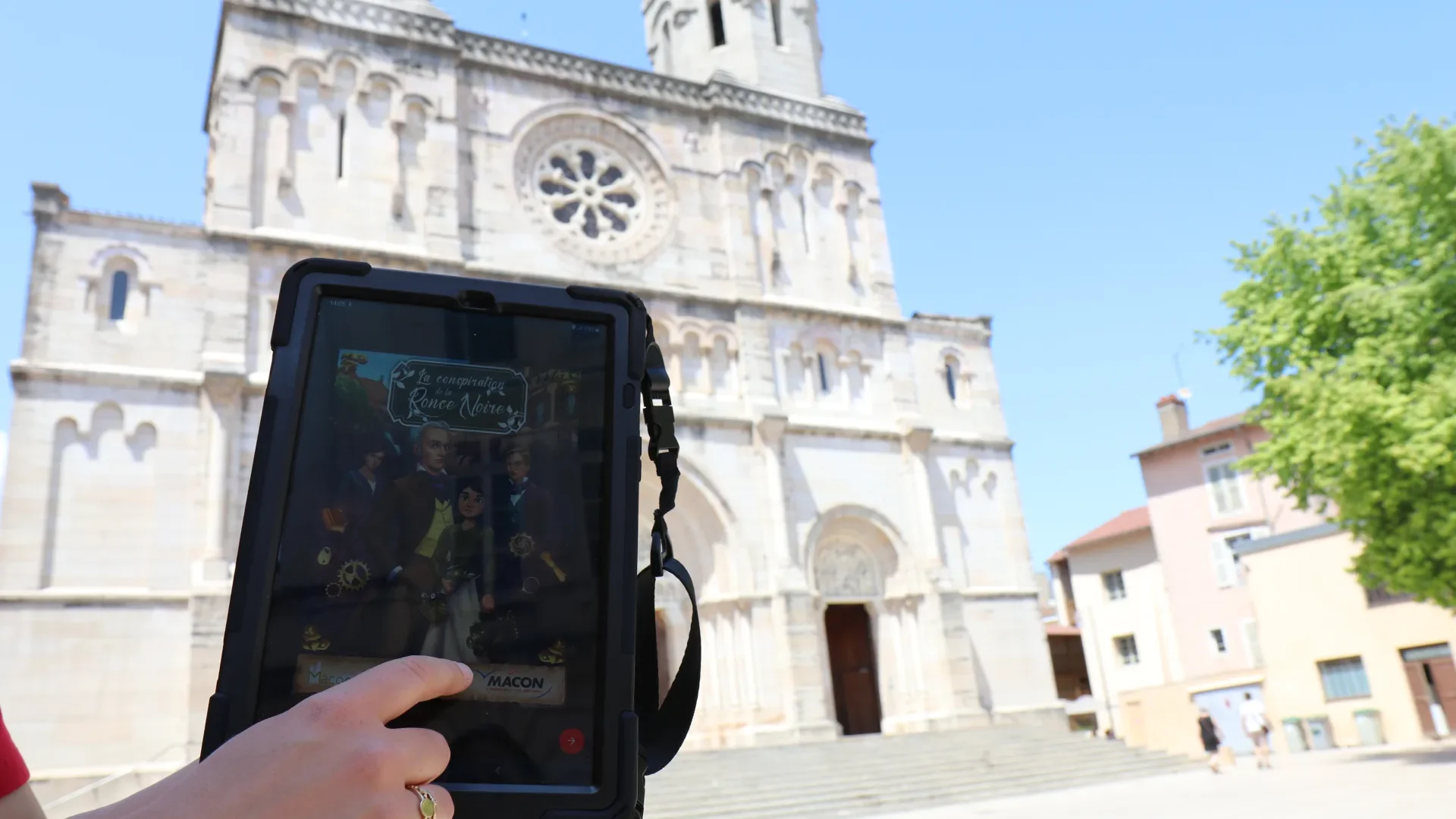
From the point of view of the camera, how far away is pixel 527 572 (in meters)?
1.46

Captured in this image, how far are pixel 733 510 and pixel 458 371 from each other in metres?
20.5

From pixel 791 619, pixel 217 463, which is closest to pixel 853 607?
pixel 791 619

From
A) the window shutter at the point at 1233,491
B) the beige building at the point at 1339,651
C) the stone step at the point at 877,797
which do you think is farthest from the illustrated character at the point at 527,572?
the window shutter at the point at 1233,491

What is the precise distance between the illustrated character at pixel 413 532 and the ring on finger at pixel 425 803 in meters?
0.29

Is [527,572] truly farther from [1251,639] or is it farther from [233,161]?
[1251,639]

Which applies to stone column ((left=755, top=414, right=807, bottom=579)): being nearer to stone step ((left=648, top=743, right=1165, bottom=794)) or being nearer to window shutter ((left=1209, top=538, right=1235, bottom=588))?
stone step ((left=648, top=743, right=1165, bottom=794))

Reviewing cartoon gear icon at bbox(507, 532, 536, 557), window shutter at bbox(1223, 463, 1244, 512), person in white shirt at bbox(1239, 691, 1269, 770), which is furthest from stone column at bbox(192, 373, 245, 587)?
window shutter at bbox(1223, 463, 1244, 512)

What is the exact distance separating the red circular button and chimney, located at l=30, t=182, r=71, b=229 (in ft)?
68.4

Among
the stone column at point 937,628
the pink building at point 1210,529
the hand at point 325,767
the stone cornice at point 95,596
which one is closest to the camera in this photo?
the hand at point 325,767

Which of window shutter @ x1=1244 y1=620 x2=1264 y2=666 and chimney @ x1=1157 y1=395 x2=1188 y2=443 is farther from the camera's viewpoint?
chimney @ x1=1157 y1=395 x2=1188 y2=443

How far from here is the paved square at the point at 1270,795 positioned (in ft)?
39.3

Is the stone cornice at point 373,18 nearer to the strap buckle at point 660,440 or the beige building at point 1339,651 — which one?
the strap buckle at point 660,440

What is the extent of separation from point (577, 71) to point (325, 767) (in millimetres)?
24634

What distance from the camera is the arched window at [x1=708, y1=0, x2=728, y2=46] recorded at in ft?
93.3
